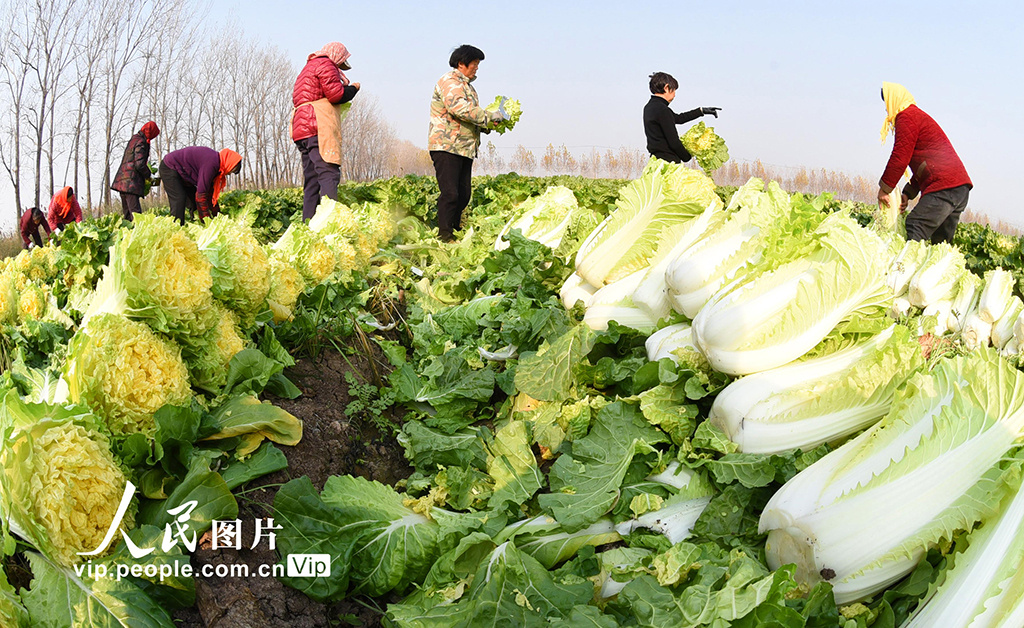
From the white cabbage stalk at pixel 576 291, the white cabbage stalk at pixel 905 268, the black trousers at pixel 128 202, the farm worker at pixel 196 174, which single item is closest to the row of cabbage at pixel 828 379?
the white cabbage stalk at pixel 576 291

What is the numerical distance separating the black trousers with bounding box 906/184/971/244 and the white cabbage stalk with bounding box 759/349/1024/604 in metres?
6.10

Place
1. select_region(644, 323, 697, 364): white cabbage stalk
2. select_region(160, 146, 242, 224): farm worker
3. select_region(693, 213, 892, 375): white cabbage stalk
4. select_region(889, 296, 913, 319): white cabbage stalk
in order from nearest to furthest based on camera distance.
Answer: select_region(693, 213, 892, 375): white cabbage stalk, select_region(644, 323, 697, 364): white cabbage stalk, select_region(889, 296, 913, 319): white cabbage stalk, select_region(160, 146, 242, 224): farm worker

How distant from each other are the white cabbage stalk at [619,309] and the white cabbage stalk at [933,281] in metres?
2.50

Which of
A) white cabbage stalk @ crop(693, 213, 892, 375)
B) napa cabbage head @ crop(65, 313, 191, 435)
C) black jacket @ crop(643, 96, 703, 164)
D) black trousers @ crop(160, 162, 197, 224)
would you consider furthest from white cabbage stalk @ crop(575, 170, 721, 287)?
black trousers @ crop(160, 162, 197, 224)

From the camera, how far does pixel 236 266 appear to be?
3.00 meters

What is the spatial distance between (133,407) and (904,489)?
2.42 metres

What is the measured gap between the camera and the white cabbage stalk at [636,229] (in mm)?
3707

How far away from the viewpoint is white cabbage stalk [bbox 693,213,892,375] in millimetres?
2479

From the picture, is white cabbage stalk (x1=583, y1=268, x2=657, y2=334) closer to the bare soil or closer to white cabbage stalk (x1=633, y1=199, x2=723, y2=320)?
white cabbage stalk (x1=633, y1=199, x2=723, y2=320)

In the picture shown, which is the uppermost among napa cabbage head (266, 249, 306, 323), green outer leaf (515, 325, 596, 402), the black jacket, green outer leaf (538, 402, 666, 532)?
the black jacket

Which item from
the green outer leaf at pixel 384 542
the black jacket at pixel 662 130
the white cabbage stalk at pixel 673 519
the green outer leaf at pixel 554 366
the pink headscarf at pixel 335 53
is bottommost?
the green outer leaf at pixel 384 542

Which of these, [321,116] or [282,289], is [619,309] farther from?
[321,116]

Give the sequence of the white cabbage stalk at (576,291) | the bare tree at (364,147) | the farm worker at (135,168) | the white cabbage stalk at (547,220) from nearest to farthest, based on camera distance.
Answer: the white cabbage stalk at (576,291) → the white cabbage stalk at (547,220) → the farm worker at (135,168) → the bare tree at (364,147)

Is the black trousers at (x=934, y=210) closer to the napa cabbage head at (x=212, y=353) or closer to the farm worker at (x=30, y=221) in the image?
the napa cabbage head at (x=212, y=353)
